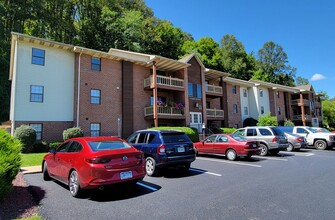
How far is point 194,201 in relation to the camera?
551 centimetres

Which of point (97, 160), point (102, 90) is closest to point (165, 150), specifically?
point (97, 160)

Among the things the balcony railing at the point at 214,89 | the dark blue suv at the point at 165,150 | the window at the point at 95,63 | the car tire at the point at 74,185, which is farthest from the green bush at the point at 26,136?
the balcony railing at the point at 214,89

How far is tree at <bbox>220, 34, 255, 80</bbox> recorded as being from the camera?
52.8m

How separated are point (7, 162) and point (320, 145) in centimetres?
2127

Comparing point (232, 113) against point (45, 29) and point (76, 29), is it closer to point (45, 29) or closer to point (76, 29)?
point (76, 29)

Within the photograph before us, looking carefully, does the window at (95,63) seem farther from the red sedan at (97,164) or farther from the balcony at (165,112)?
the red sedan at (97,164)

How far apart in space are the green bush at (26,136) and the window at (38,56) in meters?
5.70

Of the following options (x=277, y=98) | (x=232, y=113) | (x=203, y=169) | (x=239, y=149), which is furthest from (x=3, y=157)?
(x=277, y=98)

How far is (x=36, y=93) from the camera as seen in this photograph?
1788 centimetres

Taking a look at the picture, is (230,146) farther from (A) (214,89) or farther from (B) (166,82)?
(A) (214,89)

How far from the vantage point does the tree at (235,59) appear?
5284 cm

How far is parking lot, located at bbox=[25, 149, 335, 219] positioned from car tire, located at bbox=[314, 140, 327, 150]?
36.9 feet

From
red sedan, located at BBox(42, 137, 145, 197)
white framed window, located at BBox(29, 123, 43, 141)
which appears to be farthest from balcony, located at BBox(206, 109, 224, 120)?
red sedan, located at BBox(42, 137, 145, 197)

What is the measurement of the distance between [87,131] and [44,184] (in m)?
12.3
